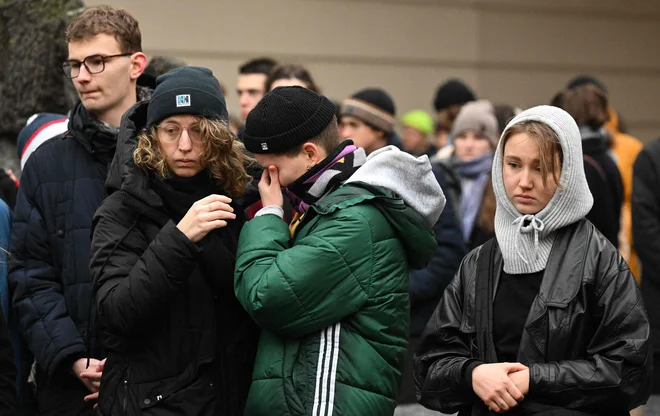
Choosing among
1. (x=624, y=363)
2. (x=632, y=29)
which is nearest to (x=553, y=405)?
(x=624, y=363)

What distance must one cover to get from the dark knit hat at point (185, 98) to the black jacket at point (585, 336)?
1.13 m

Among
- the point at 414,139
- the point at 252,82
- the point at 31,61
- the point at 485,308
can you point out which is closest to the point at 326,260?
the point at 485,308

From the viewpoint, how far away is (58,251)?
451 cm

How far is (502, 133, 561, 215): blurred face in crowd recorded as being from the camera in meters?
3.86

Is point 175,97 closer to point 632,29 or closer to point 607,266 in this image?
point 607,266

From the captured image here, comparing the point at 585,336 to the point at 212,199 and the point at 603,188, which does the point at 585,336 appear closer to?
the point at 212,199

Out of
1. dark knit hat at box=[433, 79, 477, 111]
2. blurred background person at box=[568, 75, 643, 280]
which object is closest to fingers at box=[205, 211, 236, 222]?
blurred background person at box=[568, 75, 643, 280]

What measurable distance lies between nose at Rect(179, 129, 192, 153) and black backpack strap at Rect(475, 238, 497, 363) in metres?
1.00

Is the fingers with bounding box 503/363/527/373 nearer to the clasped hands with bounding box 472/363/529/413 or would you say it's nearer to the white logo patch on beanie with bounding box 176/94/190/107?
the clasped hands with bounding box 472/363/529/413

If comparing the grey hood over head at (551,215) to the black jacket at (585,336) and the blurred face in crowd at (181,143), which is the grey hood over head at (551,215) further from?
the blurred face in crowd at (181,143)

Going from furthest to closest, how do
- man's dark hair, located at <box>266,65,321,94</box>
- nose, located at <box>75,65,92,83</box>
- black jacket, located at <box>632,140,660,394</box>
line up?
man's dark hair, located at <box>266,65,321,94</box> < black jacket, located at <box>632,140,660,394</box> < nose, located at <box>75,65,92,83</box>

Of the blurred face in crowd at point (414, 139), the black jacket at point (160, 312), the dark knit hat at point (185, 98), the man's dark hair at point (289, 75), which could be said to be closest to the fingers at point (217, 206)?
the black jacket at point (160, 312)

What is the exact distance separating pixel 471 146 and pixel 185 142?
3.95 meters

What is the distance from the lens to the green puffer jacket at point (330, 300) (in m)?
3.73
